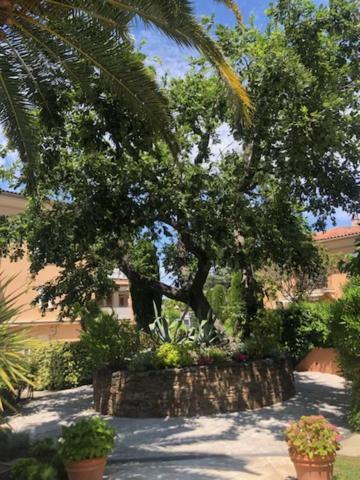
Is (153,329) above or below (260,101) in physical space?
below

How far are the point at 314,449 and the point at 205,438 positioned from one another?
392 cm

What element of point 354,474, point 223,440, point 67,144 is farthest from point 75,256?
point 354,474

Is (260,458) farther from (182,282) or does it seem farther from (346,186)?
(182,282)

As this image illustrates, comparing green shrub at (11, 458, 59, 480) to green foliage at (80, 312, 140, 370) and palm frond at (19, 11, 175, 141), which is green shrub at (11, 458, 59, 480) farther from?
green foliage at (80, 312, 140, 370)

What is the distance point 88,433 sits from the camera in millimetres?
6309

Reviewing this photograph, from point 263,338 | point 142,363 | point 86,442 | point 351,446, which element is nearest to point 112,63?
point 86,442

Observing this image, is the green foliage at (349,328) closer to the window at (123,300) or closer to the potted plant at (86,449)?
the potted plant at (86,449)

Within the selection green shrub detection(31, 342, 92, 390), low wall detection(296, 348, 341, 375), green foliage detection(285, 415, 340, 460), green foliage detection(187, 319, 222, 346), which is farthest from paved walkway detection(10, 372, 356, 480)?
green shrub detection(31, 342, 92, 390)

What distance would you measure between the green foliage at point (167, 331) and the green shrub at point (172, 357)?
105 centimetres

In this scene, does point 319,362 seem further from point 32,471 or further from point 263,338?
point 32,471

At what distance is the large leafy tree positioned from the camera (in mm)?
9984

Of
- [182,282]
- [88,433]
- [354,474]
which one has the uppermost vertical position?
[182,282]

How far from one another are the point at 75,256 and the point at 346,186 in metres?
7.77

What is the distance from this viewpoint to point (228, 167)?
1285 centimetres
